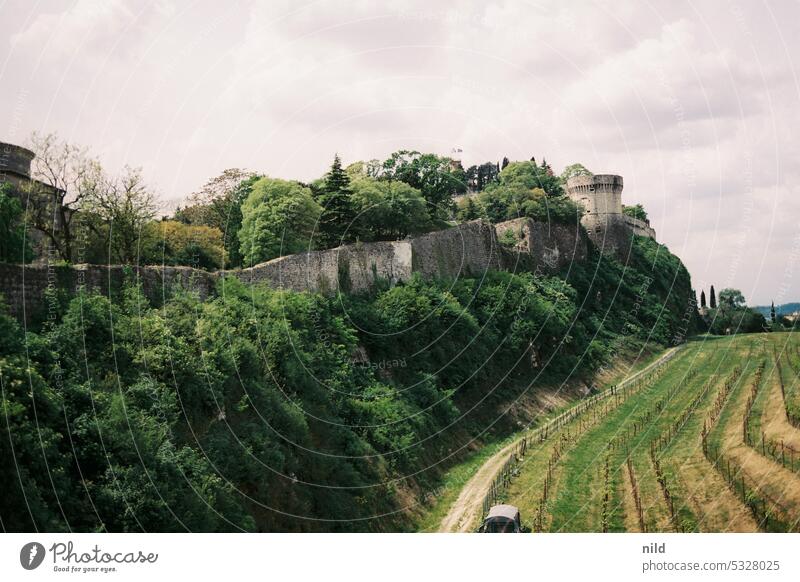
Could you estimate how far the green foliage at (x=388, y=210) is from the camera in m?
41.6

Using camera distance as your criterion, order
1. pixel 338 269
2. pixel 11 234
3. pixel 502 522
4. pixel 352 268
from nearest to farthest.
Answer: pixel 502 522
pixel 11 234
pixel 338 269
pixel 352 268

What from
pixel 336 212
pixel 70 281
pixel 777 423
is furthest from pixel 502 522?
pixel 336 212

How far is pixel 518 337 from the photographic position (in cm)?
4150

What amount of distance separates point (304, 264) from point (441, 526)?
12193 millimetres

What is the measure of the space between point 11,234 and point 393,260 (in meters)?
17.5

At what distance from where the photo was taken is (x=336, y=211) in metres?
37.7

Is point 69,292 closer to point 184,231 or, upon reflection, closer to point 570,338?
point 184,231

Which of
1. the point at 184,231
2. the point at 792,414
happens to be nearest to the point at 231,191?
the point at 184,231

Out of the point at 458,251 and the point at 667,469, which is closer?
the point at 667,469

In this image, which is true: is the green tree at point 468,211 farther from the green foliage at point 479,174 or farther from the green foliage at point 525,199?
the green foliage at point 479,174

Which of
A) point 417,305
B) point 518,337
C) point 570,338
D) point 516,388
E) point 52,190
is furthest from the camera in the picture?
point 570,338

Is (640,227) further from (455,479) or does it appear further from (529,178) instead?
(455,479)

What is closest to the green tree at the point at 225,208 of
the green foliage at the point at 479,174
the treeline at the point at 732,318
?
the treeline at the point at 732,318

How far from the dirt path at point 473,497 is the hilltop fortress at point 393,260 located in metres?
9.16
